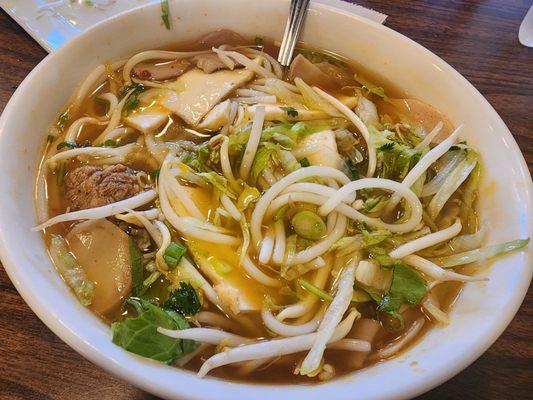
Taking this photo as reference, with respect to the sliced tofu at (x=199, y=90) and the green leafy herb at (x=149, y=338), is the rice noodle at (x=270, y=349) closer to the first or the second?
the green leafy herb at (x=149, y=338)

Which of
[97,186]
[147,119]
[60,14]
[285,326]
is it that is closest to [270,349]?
[285,326]

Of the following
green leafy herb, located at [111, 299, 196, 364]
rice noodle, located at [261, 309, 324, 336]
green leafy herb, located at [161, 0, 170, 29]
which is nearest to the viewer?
green leafy herb, located at [111, 299, 196, 364]

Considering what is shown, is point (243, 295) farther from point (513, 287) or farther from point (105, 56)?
point (105, 56)

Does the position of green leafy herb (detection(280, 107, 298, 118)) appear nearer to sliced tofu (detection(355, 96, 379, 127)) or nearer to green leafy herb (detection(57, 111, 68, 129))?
sliced tofu (detection(355, 96, 379, 127))

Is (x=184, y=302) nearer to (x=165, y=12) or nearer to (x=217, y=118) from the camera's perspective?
(x=217, y=118)

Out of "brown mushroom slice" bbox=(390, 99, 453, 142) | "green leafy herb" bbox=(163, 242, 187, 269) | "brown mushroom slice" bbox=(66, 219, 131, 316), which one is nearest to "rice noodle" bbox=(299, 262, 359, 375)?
"green leafy herb" bbox=(163, 242, 187, 269)

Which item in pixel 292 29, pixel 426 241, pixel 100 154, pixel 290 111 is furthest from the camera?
pixel 292 29
